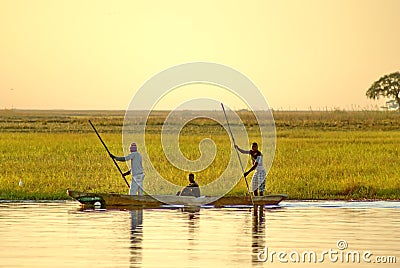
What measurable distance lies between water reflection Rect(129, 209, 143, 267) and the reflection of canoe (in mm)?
309

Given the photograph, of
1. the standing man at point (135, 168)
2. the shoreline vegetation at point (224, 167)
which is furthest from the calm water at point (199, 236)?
Result: the shoreline vegetation at point (224, 167)

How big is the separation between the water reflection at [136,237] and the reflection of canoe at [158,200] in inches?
12.2

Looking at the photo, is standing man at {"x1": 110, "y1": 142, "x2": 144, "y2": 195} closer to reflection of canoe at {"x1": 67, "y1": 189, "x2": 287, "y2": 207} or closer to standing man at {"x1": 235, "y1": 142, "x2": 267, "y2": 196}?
reflection of canoe at {"x1": 67, "y1": 189, "x2": 287, "y2": 207}

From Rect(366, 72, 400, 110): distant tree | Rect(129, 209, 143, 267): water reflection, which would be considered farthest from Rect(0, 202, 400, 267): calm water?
Rect(366, 72, 400, 110): distant tree

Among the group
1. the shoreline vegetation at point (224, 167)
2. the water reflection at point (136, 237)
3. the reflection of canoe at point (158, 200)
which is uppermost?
the shoreline vegetation at point (224, 167)

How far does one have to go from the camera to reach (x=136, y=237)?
1877 cm

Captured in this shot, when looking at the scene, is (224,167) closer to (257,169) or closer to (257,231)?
(257,169)

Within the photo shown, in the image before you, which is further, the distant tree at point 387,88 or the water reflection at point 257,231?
the distant tree at point 387,88

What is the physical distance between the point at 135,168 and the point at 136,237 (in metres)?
4.54

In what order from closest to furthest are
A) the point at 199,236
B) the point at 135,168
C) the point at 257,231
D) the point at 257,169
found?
the point at 199,236
the point at 257,231
the point at 135,168
the point at 257,169

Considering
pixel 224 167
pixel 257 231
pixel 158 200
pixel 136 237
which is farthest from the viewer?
pixel 224 167

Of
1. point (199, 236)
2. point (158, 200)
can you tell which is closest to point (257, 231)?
point (199, 236)

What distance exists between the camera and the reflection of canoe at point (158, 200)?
76.1 ft

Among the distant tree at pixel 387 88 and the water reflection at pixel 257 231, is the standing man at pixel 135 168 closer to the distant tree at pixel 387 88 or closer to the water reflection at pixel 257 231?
the water reflection at pixel 257 231
